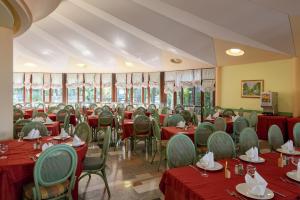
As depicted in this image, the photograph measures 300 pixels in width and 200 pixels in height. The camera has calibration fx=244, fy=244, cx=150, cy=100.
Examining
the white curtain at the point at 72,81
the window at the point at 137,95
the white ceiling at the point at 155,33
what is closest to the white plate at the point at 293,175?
the white ceiling at the point at 155,33

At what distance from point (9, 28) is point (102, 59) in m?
7.59

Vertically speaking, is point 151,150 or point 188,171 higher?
point 188,171

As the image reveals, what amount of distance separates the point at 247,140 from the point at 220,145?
27.1 inches

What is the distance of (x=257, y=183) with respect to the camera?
2.04 metres

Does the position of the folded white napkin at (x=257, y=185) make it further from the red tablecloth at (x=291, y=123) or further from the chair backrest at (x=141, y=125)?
the red tablecloth at (x=291, y=123)

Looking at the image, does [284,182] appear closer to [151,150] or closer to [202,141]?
[202,141]

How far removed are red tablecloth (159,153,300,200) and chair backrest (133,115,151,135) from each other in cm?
355

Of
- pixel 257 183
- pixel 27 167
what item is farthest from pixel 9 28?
pixel 257 183

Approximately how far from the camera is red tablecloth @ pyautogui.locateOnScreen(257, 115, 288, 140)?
749 cm

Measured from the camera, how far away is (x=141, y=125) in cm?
629

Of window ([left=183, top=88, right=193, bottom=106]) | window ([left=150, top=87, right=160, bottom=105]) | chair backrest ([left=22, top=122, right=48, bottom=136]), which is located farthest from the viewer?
window ([left=150, top=87, right=160, bottom=105])

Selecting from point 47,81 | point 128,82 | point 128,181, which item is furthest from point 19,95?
point 128,181

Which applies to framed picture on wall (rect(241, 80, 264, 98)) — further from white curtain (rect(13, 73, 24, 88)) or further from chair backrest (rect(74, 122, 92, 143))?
white curtain (rect(13, 73, 24, 88))

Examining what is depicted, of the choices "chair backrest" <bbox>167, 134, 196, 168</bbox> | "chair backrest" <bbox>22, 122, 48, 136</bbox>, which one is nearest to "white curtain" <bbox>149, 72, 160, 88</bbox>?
"chair backrest" <bbox>22, 122, 48, 136</bbox>
